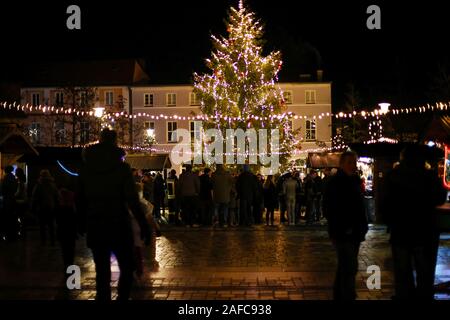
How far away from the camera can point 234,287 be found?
32.1ft

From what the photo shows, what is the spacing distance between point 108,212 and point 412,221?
3.19 m

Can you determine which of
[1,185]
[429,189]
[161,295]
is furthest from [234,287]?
[1,185]

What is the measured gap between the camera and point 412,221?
7.44 m

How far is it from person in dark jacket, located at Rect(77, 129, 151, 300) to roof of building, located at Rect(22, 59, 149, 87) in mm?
57098

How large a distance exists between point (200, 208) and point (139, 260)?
43.0ft

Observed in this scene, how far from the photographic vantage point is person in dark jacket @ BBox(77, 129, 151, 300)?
6883 millimetres

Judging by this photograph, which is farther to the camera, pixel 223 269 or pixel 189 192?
pixel 189 192

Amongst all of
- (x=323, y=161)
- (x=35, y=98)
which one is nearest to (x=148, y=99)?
(x=35, y=98)

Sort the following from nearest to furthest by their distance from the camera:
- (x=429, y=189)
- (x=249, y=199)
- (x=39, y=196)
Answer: (x=429, y=189) < (x=39, y=196) < (x=249, y=199)

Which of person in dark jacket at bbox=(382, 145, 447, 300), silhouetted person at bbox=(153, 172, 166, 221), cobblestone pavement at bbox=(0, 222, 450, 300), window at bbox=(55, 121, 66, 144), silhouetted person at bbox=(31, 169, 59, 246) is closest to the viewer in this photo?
person in dark jacket at bbox=(382, 145, 447, 300)

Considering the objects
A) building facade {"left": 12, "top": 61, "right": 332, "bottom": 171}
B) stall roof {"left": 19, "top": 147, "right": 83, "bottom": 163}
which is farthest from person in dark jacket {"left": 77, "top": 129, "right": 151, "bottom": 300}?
building facade {"left": 12, "top": 61, "right": 332, "bottom": 171}

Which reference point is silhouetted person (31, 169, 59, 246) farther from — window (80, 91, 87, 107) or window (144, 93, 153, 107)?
window (144, 93, 153, 107)

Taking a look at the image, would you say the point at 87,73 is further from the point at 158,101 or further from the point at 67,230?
the point at 67,230

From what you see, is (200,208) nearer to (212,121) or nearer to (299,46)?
(212,121)
